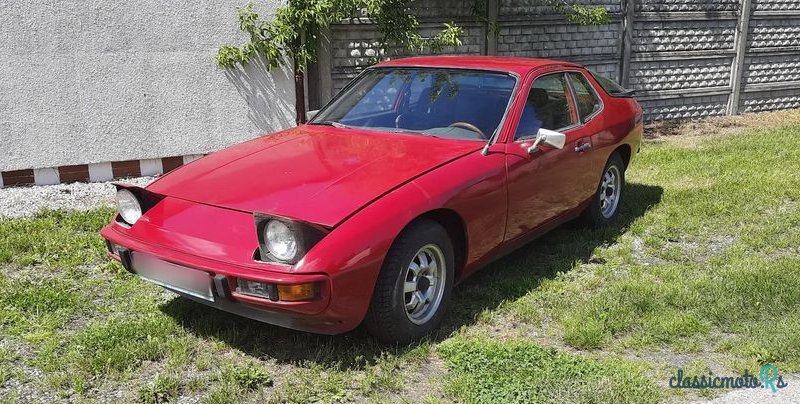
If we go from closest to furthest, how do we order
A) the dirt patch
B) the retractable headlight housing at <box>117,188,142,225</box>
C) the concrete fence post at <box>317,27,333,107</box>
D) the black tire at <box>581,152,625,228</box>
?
1. the retractable headlight housing at <box>117,188,142,225</box>
2. the black tire at <box>581,152,625,228</box>
3. the concrete fence post at <box>317,27,333,107</box>
4. the dirt patch

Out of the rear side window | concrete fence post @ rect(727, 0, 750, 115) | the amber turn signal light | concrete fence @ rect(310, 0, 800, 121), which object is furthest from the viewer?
concrete fence post @ rect(727, 0, 750, 115)

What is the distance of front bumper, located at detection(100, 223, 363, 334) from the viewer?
10.4 ft

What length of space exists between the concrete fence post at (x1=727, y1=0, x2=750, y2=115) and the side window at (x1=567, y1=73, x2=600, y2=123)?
668 cm

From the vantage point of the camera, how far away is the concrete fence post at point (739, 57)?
10875 mm

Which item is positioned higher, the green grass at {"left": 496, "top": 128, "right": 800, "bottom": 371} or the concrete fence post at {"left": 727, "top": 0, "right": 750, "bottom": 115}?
the concrete fence post at {"left": 727, "top": 0, "right": 750, "bottom": 115}

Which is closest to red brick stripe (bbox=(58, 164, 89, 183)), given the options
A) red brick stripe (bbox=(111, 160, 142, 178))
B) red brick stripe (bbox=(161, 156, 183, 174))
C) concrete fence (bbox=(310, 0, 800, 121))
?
red brick stripe (bbox=(111, 160, 142, 178))

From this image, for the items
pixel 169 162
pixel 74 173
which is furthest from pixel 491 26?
pixel 74 173

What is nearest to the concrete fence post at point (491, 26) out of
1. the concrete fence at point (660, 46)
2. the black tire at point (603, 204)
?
the concrete fence at point (660, 46)

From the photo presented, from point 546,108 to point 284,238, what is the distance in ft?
7.71

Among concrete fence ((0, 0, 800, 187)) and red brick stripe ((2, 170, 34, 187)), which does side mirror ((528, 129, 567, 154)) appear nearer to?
concrete fence ((0, 0, 800, 187))

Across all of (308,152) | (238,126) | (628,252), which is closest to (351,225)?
(308,152)

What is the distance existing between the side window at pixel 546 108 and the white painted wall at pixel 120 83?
3.51m

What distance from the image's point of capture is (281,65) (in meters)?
7.54

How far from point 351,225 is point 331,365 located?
748 mm
